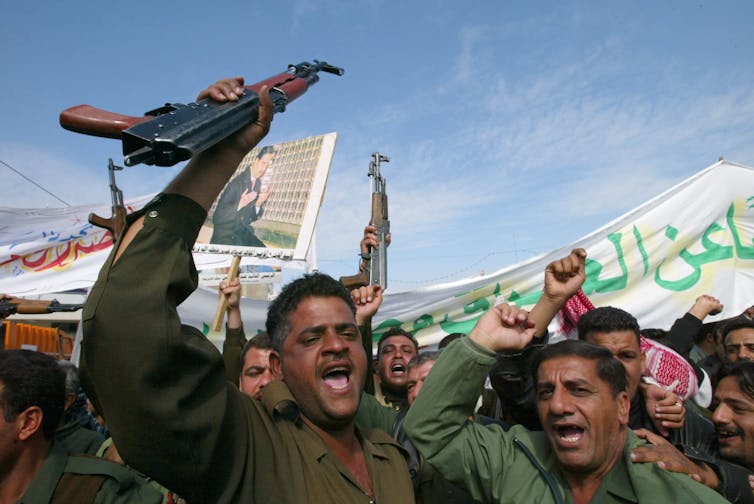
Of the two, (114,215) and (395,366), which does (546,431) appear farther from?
(114,215)

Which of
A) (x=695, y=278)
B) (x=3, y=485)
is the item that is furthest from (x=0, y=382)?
(x=695, y=278)

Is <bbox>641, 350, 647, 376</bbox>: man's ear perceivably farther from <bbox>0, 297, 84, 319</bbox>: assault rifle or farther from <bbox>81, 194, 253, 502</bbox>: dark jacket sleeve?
<bbox>0, 297, 84, 319</bbox>: assault rifle

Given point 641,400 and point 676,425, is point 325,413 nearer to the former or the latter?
point 676,425

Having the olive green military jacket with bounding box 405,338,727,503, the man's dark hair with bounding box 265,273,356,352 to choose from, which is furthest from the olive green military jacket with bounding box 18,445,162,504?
the olive green military jacket with bounding box 405,338,727,503

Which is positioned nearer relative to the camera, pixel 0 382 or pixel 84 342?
pixel 84 342

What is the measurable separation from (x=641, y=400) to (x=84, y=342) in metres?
2.55

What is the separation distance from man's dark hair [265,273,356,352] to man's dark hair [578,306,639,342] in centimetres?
170

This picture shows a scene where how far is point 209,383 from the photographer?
118 centimetres

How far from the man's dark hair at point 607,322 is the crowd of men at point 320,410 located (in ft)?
0.04

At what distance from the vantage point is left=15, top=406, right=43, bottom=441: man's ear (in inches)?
78.2

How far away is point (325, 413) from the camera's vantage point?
65.0 inches

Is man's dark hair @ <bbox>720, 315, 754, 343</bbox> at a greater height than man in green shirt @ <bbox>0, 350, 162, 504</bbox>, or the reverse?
man's dark hair @ <bbox>720, 315, 754, 343</bbox>

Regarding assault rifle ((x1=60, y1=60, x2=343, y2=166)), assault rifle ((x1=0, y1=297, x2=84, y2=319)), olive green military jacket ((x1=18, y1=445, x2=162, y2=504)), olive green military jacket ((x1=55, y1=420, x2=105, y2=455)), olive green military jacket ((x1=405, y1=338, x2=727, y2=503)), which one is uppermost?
assault rifle ((x1=60, y1=60, x2=343, y2=166))

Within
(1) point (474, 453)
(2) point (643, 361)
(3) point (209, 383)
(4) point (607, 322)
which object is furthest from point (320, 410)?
(2) point (643, 361)
